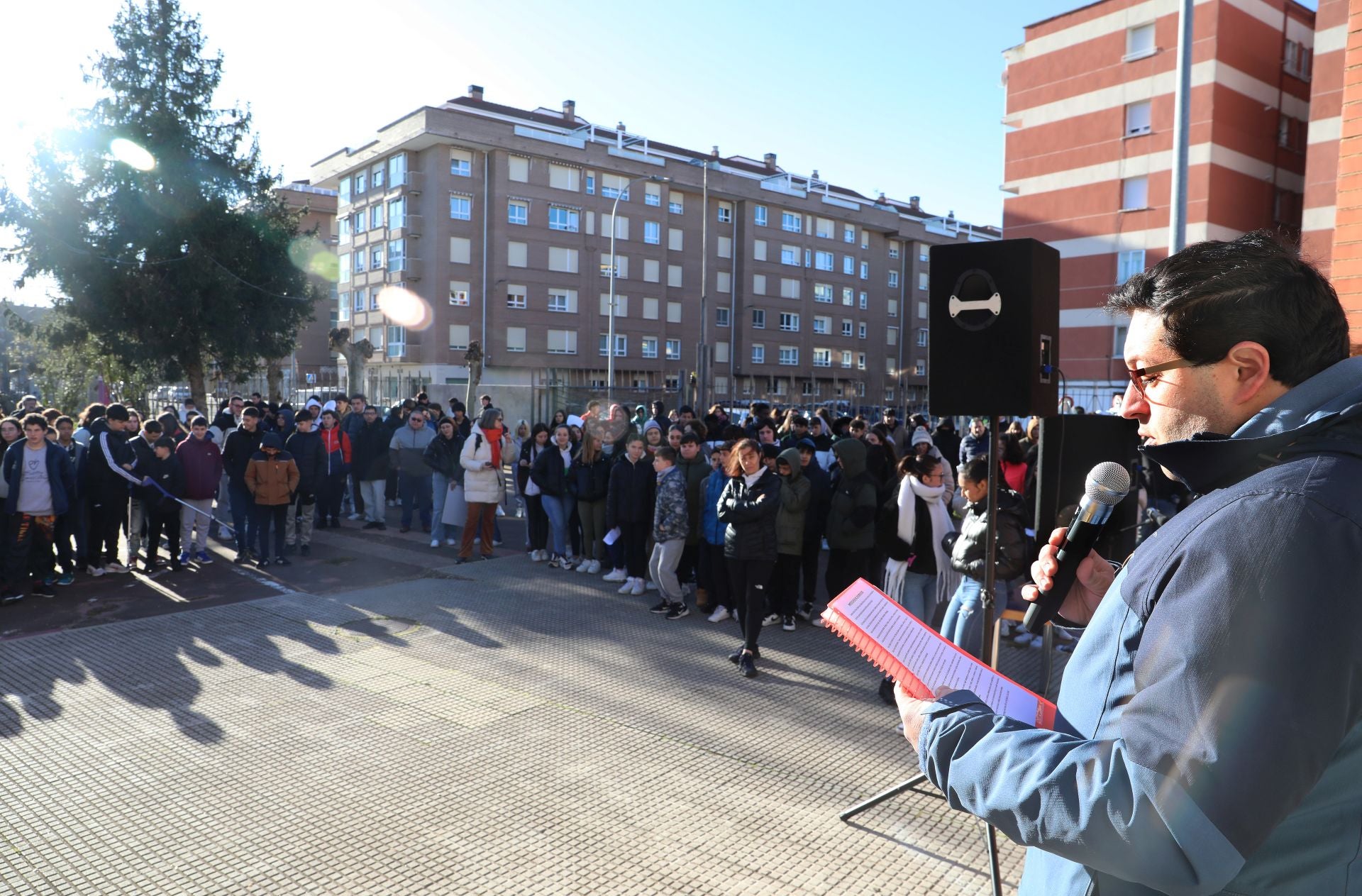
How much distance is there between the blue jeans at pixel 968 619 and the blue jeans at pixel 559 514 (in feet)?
19.0

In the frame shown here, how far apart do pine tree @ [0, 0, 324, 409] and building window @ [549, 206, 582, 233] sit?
2266 centimetres

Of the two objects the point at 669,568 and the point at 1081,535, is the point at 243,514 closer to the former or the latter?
the point at 669,568

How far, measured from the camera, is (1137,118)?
95.7ft

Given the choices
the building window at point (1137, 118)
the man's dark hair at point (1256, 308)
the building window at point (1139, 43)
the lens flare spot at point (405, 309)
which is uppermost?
the building window at point (1139, 43)

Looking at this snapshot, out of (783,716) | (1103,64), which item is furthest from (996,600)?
(1103,64)

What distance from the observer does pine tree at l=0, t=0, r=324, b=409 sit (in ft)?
87.0

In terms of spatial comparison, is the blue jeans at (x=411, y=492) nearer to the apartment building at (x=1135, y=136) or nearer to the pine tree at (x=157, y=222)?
the pine tree at (x=157, y=222)

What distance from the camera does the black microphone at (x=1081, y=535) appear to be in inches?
96.3

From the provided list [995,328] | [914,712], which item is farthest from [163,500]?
[914,712]

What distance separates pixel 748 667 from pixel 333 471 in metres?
8.91

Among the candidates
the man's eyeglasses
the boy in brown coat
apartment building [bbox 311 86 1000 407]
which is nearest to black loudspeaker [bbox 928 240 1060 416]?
the man's eyeglasses

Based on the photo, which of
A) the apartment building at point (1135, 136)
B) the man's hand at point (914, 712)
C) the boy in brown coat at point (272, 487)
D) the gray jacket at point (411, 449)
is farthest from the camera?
the apartment building at point (1135, 136)

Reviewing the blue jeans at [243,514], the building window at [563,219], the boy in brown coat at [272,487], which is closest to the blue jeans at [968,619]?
the boy in brown coat at [272,487]

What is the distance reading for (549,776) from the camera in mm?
4762
